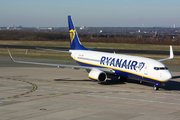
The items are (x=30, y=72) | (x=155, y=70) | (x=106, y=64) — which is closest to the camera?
(x=155, y=70)

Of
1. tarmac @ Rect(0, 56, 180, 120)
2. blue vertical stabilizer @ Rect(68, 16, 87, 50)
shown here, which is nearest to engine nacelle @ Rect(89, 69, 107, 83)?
tarmac @ Rect(0, 56, 180, 120)

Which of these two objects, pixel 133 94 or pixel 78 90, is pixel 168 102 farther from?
pixel 78 90

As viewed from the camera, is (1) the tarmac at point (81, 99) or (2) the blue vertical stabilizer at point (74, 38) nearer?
(1) the tarmac at point (81, 99)

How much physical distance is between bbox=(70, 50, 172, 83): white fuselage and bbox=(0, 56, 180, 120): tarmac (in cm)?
184

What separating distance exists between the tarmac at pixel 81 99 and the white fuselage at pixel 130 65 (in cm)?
184

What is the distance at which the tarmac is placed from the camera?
77.6 ft

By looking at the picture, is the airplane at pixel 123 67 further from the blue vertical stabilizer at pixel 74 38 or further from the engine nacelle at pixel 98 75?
the blue vertical stabilizer at pixel 74 38

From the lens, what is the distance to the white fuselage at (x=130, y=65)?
34.7 meters

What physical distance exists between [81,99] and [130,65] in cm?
1096

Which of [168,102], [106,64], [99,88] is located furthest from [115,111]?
[106,64]

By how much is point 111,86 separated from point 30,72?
60.0ft

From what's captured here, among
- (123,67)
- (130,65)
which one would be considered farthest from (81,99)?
(123,67)

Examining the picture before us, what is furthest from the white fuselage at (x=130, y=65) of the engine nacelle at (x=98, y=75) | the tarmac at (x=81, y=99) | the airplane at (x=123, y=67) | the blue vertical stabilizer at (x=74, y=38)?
the blue vertical stabilizer at (x=74, y=38)

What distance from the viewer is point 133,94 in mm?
33188
